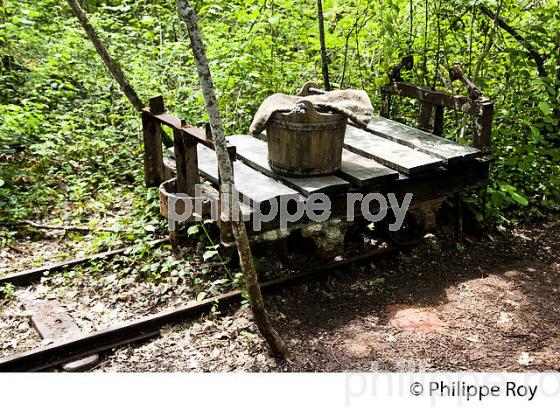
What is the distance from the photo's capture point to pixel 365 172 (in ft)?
19.2

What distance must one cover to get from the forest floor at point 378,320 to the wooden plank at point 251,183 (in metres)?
0.99

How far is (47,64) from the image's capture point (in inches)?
372

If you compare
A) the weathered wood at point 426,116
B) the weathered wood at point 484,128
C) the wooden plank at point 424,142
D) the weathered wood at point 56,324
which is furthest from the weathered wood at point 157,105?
the weathered wood at point 484,128

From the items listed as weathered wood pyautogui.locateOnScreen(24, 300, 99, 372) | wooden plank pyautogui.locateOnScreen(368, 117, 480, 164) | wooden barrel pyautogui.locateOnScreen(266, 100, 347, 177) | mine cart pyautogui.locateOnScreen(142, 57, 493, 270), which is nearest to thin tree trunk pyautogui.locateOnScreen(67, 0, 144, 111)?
mine cart pyautogui.locateOnScreen(142, 57, 493, 270)

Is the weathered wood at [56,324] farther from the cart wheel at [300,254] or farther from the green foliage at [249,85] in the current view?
the cart wheel at [300,254]

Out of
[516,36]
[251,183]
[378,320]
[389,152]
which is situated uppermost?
[516,36]

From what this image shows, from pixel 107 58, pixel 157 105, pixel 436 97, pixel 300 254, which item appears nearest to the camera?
pixel 300 254

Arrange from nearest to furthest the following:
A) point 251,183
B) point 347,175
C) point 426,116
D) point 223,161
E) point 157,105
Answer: point 223,161 < point 251,183 < point 347,175 < point 157,105 < point 426,116

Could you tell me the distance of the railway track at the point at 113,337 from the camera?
4.50m

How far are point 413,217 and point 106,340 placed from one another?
3474mm

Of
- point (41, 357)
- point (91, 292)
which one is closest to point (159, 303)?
point (91, 292)

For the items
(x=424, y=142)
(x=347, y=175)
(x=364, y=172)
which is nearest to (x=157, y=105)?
(x=347, y=175)

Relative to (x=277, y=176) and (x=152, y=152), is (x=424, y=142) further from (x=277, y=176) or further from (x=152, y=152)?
(x=152, y=152)

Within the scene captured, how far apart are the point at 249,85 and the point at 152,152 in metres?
2.12
